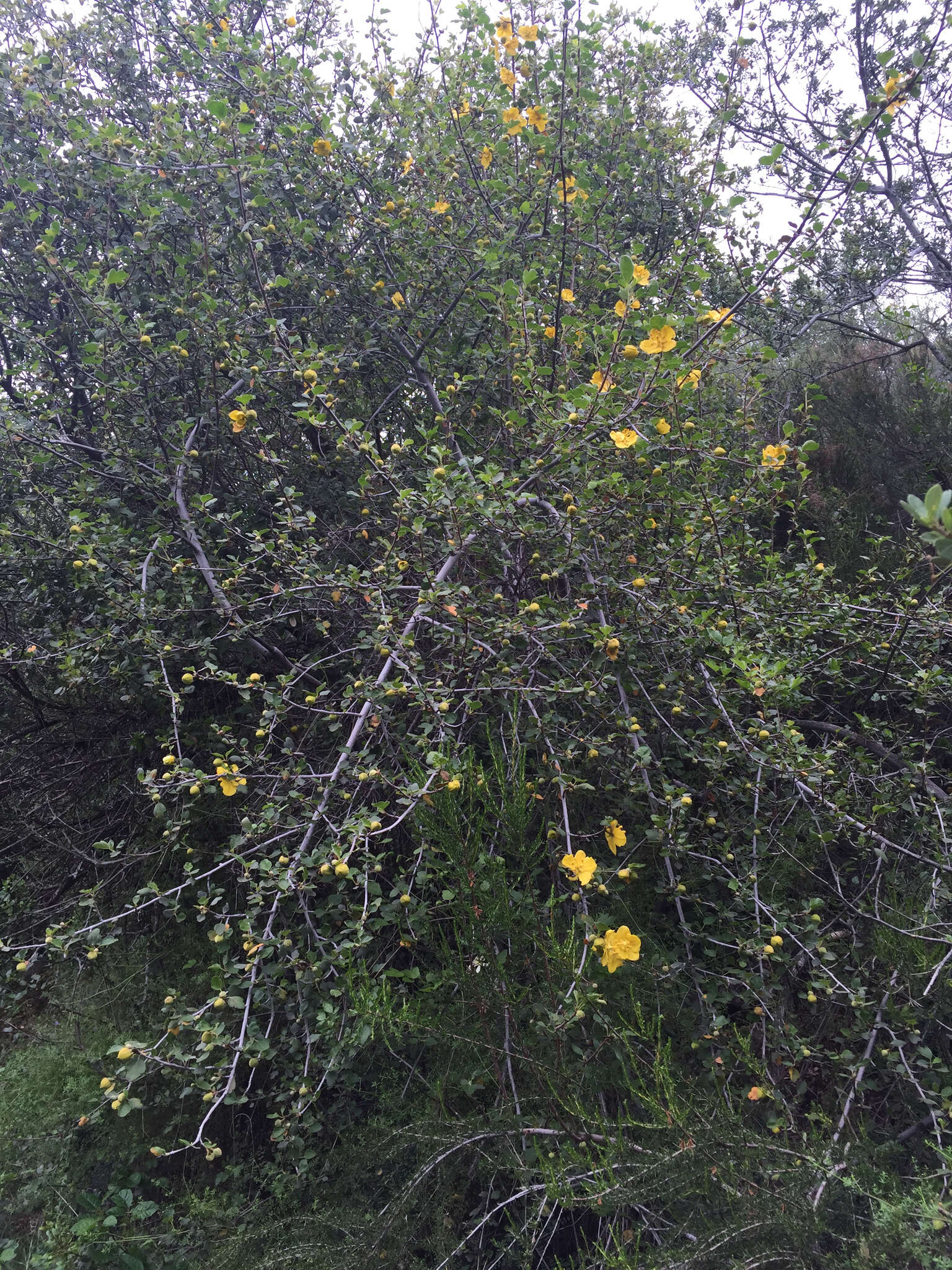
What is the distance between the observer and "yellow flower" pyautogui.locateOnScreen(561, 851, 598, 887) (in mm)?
1479

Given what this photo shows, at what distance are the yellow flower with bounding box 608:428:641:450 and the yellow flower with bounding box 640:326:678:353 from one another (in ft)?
0.61

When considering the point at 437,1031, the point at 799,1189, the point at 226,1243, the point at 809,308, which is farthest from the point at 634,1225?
the point at 809,308

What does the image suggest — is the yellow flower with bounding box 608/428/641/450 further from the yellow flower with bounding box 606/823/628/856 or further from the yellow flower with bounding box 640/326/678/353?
the yellow flower with bounding box 606/823/628/856

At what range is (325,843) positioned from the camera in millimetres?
1663

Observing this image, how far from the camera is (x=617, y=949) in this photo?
149cm

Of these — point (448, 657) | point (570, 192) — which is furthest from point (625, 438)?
point (570, 192)

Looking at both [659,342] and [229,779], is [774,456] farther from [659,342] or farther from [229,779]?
[229,779]

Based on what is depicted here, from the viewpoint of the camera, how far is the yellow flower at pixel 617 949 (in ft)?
4.85

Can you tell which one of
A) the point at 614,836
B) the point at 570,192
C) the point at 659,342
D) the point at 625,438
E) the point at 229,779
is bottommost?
the point at 614,836

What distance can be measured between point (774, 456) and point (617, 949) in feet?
4.43

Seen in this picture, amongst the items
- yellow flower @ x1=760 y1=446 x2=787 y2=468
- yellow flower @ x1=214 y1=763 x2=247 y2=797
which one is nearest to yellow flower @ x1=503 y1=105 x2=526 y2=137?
yellow flower @ x1=760 y1=446 x2=787 y2=468

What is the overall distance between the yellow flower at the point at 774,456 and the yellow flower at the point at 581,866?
115cm

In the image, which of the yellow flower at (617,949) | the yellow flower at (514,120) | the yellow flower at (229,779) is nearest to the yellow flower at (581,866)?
the yellow flower at (617,949)

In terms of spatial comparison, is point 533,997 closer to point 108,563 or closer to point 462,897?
point 462,897
